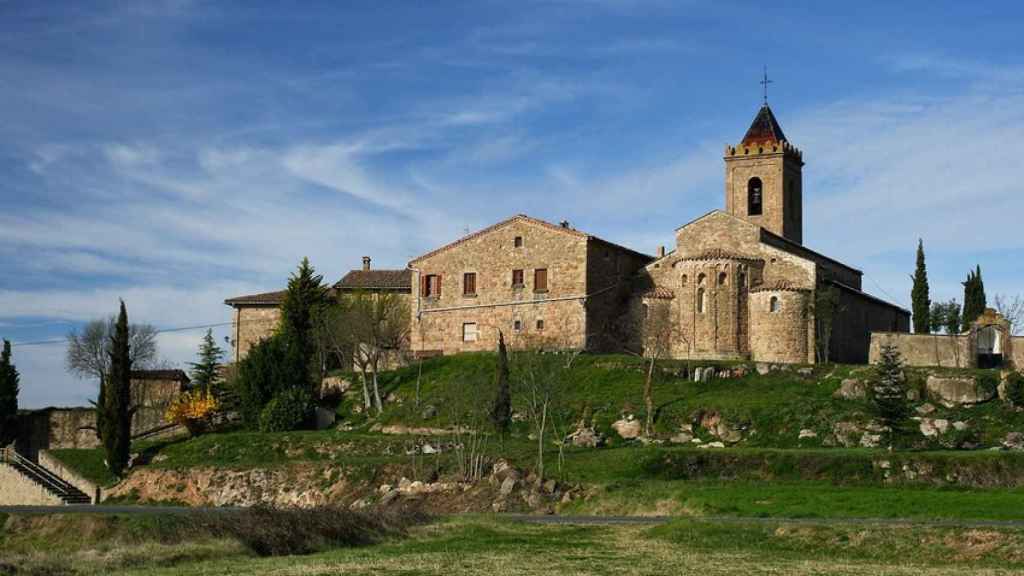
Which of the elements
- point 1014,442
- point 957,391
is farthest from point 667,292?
point 1014,442

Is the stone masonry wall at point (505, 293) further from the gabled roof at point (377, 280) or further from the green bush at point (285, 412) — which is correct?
the green bush at point (285, 412)

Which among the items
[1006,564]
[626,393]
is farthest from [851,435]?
[1006,564]

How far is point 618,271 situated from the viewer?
70625mm

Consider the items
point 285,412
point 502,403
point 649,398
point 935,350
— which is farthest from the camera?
point 935,350

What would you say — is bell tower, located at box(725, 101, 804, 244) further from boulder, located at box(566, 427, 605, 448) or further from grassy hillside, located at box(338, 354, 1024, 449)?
boulder, located at box(566, 427, 605, 448)

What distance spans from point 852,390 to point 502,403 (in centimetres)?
1393

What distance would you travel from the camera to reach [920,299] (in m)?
73.7

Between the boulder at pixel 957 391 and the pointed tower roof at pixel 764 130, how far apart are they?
2521cm

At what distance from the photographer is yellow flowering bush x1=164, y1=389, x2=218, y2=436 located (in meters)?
63.4

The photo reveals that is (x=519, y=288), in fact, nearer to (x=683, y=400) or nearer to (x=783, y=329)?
(x=783, y=329)

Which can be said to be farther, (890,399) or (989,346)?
(989,346)

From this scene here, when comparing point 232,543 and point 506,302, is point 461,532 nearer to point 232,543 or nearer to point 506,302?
point 232,543

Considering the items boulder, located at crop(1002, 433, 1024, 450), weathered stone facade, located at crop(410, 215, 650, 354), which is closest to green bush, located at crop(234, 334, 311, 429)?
weathered stone facade, located at crop(410, 215, 650, 354)

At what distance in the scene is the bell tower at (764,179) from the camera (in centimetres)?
7650
